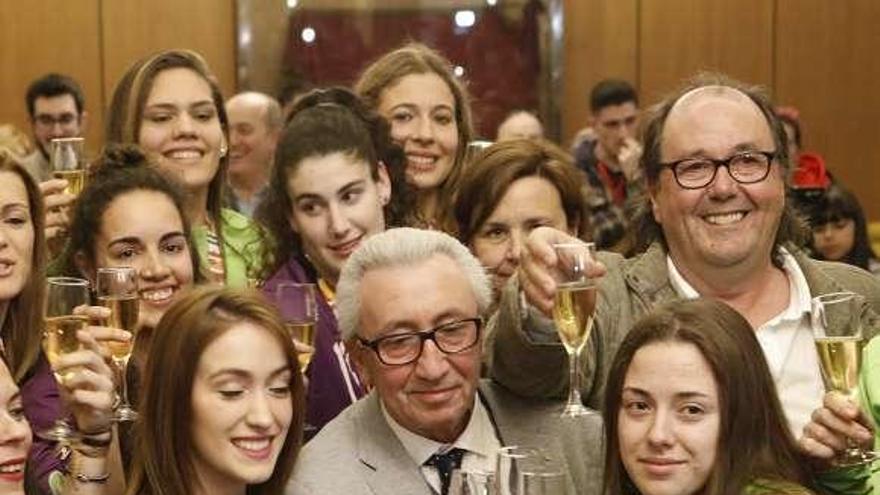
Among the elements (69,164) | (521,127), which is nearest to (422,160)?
(69,164)

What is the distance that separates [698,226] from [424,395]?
0.78 m

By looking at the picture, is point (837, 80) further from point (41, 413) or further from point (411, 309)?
point (41, 413)

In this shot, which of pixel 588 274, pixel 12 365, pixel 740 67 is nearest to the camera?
pixel 588 274

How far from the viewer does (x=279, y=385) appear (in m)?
3.04

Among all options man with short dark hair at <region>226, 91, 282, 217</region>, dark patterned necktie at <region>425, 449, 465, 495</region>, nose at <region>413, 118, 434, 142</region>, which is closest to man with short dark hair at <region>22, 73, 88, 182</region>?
man with short dark hair at <region>226, 91, 282, 217</region>

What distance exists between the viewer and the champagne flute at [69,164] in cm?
398

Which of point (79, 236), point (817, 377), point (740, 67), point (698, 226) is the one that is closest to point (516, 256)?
point (698, 226)

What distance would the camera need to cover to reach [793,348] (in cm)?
358

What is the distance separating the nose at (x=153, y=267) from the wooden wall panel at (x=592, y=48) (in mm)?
6147

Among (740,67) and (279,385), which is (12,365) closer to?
(279,385)

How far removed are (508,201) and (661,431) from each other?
3.92 feet

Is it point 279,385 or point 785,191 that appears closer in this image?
point 279,385

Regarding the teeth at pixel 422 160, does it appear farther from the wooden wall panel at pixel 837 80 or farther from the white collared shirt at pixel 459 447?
the wooden wall panel at pixel 837 80

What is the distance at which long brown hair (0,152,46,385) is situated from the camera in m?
3.46
